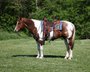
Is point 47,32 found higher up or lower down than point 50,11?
higher up

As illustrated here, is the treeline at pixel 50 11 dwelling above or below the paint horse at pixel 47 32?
below

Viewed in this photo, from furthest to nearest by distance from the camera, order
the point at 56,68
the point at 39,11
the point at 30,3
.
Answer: the point at 30,3, the point at 39,11, the point at 56,68

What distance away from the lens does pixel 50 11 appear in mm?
33312

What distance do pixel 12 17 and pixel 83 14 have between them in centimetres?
642

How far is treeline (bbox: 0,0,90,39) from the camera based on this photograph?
31.6m

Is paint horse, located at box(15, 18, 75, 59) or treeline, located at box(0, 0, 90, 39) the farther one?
treeline, located at box(0, 0, 90, 39)

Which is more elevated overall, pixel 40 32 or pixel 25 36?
pixel 40 32

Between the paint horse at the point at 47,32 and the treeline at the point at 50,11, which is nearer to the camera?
the paint horse at the point at 47,32

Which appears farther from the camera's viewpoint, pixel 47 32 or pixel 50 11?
pixel 50 11

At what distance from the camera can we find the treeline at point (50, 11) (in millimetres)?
31641

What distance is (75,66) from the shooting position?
12312 mm

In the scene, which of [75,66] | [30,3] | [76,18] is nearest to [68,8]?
[76,18]

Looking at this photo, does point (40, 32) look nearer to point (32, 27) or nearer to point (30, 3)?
point (32, 27)

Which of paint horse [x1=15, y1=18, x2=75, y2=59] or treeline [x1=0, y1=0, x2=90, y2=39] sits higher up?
paint horse [x1=15, y1=18, x2=75, y2=59]
